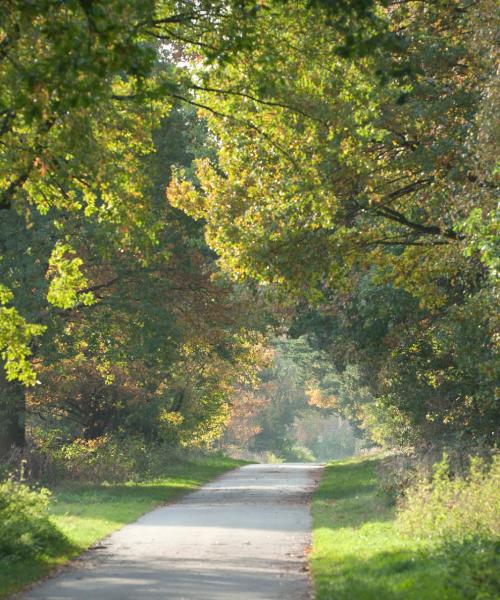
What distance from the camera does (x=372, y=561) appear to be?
14.6 metres

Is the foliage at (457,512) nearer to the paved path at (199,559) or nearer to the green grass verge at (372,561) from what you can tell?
the green grass verge at (372,561)

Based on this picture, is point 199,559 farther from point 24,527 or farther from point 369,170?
point 369,170

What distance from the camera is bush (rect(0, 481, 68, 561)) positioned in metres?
15.2

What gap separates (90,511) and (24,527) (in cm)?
899

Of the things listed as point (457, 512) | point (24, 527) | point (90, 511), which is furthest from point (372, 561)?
point (90, 511)

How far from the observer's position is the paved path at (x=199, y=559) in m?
12.8

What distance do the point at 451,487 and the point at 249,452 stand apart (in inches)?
3281

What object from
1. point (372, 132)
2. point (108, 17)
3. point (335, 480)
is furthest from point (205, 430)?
point (108, 17)

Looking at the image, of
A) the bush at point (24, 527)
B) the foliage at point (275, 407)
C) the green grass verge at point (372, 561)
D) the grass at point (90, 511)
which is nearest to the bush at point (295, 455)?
the foliage at point (275, 407)

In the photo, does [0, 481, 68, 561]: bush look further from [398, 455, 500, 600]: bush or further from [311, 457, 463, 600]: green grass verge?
[398, 455, 500, 600]: bush

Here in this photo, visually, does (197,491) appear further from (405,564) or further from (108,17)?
(108,17)

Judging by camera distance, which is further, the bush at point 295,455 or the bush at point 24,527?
the bush at point 295,455

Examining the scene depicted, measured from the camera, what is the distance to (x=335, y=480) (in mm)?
42469

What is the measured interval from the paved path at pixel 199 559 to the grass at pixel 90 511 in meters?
0.32
